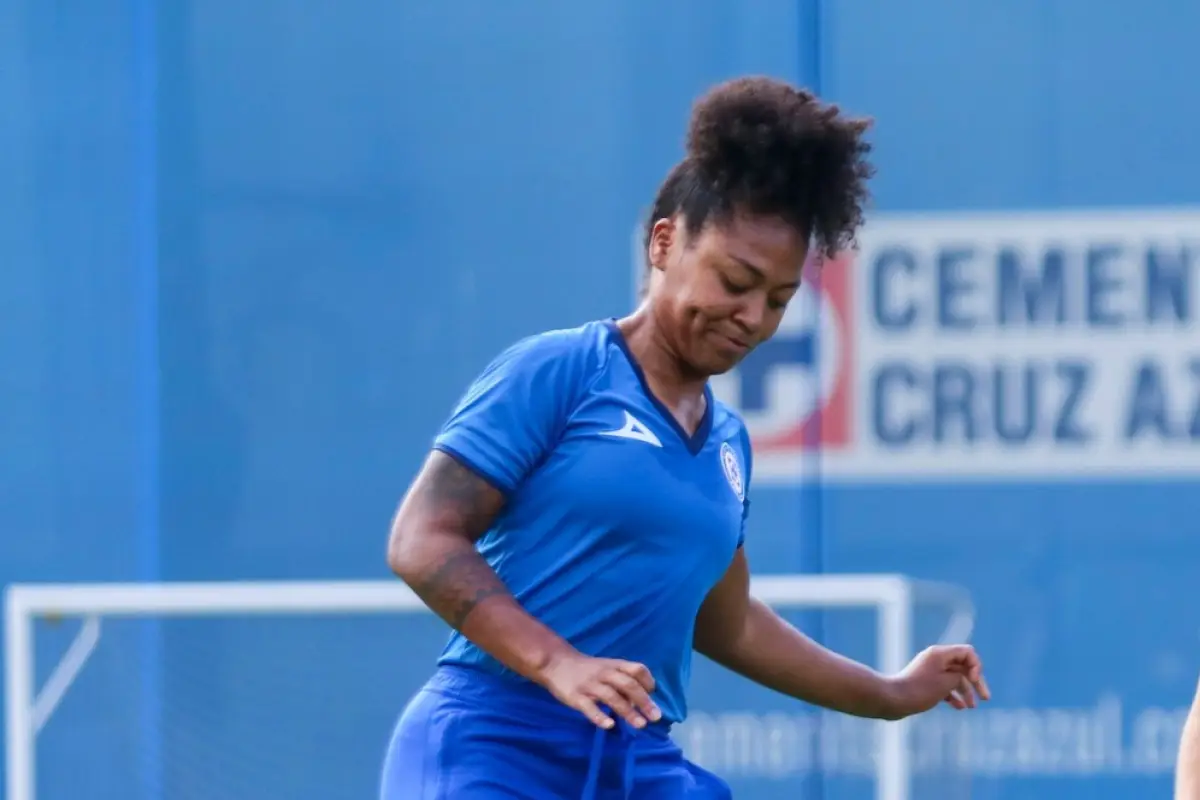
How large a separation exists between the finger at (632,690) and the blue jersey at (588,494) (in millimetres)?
245

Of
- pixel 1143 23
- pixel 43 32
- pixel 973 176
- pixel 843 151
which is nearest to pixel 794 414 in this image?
pixel 973 176

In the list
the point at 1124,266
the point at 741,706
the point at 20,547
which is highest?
the point at 1124,266

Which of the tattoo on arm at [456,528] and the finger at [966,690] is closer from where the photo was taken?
the tattoo on arm at [456,528]

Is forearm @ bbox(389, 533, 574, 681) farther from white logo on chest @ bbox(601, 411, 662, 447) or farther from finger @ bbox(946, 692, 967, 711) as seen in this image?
finger @ bbox(946, 692, 967, 711)

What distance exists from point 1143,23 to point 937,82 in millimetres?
454

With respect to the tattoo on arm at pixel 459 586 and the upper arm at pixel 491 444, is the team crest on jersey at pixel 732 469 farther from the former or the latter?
the tattoo on arm at pixel 459 586

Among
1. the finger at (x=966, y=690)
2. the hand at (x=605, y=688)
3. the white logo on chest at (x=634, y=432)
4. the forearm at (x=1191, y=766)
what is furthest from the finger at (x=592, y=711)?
the finger at (x=966, y=690)

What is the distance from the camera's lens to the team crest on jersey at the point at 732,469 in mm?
2217

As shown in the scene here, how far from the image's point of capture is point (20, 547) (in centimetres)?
373

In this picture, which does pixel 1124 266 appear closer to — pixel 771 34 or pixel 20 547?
pixel 771 34

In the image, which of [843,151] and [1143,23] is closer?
[843,151]

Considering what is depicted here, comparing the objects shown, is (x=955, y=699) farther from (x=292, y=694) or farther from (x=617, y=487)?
(x=292, y=694)

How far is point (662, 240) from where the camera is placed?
2.20 metres

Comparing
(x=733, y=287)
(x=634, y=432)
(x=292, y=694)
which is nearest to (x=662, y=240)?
(x=733, y=287)
